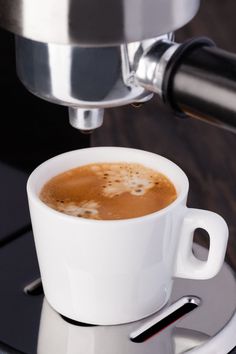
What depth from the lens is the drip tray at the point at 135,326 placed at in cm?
52

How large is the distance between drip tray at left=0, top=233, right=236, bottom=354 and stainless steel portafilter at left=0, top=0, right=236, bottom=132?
15 cm

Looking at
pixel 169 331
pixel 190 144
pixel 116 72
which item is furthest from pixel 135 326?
pixel 190 144

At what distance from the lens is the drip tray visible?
0.52 m

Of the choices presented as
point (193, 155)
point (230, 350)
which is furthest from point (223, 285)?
point (193, 155)

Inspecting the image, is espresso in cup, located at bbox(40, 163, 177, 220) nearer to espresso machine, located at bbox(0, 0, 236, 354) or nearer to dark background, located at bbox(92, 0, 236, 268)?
espresso machine, located at bbox(0, 0, 236, 354)

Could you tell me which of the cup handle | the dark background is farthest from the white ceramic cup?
the dark background

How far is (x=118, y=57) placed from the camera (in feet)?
1.47

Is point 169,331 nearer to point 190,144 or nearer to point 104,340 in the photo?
point 104,340

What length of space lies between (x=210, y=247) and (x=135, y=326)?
0.23 ft

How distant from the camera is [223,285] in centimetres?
57

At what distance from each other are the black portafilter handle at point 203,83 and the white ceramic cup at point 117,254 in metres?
0.09

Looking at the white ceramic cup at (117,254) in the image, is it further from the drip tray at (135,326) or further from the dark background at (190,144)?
the dark background at (190,144)

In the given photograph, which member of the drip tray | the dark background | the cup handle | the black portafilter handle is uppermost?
the black portafilter handle

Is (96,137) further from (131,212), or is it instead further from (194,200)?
(131,212)
